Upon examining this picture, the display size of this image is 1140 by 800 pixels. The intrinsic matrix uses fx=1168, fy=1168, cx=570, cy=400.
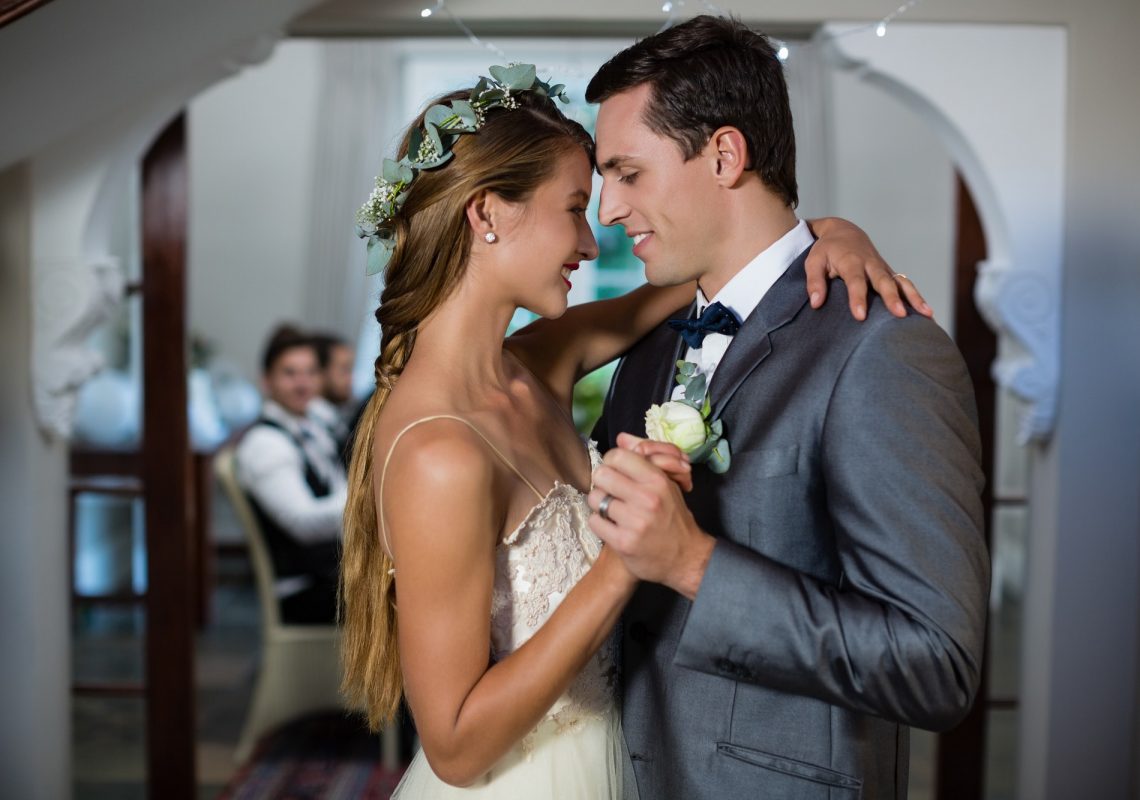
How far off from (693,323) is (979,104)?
163 cm

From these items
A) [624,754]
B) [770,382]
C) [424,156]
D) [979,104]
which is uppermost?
[979,104]

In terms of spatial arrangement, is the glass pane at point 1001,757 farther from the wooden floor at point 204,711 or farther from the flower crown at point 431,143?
the flower crown at point 431,143

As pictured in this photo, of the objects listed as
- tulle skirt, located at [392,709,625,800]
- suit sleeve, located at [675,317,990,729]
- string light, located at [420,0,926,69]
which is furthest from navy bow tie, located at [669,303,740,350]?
string light, located at [420,0,926,69]

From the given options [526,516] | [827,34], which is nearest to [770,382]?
[526,516]

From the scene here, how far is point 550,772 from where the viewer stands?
6.18ft

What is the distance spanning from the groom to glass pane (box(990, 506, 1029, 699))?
6.08ft

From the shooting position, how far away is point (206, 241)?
841 centimetres

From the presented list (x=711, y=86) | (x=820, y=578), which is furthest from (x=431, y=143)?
(x=820, y=578)

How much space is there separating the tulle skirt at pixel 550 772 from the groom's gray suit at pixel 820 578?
7cm

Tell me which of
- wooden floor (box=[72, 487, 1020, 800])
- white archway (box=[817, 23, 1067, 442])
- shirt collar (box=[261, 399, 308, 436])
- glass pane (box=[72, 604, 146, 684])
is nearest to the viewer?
white archway (box=[817, 23, 1067, 442])

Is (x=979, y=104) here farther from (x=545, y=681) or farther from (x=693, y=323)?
(x=545, y=681)

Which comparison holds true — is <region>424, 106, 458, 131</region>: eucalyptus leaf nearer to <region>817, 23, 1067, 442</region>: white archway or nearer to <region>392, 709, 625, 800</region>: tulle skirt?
<region>392, 709, 625, 800</region>: tulle skirt

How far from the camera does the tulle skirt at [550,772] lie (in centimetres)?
187

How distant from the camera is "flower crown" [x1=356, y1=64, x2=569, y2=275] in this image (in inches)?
72.6
